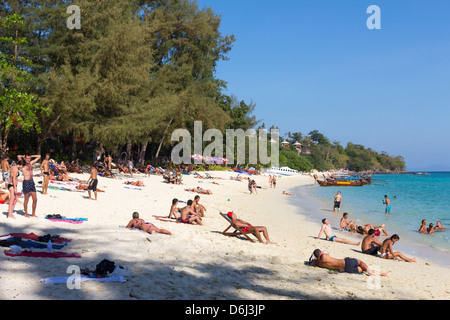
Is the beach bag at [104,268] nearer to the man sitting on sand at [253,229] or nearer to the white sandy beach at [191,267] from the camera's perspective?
the white sandy beach at [191,267]

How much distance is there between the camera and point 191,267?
650 centimetres

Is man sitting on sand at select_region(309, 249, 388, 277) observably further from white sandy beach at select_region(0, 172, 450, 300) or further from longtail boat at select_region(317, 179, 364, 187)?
longtail boat at select_region(317, 179, 364, 187)

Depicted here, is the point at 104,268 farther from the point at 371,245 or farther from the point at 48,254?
the point at 371,245

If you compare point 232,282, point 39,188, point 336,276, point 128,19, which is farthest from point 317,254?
point 128,19

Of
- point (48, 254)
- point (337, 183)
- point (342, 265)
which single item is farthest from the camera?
point (337, 183)

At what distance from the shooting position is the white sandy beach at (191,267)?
485 cm

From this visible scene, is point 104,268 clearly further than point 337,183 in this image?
No

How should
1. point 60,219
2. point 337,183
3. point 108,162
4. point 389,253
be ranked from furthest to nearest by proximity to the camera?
point 337,183 → point 108,162 → point 389,253 → point 60,219

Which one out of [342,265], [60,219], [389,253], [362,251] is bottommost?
[362,251]

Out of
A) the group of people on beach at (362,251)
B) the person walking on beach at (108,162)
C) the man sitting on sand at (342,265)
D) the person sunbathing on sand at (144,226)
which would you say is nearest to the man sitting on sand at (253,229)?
the person sunbathing on sand at (144,226)

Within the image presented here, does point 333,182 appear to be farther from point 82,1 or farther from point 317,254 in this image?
point 317,254

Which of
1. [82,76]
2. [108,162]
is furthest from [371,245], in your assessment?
[82,76]

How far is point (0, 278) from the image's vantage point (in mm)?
4551

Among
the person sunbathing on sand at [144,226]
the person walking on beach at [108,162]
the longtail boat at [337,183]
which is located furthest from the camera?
the longtail boat at [337,183]
